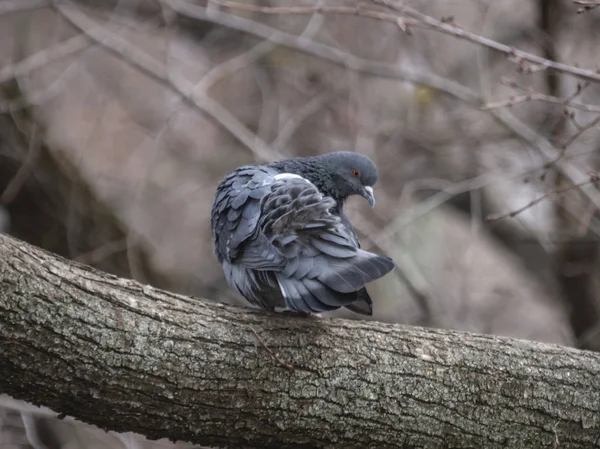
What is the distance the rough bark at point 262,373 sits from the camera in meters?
2.42

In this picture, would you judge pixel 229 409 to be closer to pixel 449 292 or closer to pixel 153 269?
pixel 153 269

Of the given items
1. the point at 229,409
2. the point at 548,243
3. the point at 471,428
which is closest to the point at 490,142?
the point at 548,243

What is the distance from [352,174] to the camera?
3.91 metres

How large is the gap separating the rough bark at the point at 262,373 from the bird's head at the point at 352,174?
3.30ft

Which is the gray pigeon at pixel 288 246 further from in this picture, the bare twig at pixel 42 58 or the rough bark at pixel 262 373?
the bare twig at pixel 42 58

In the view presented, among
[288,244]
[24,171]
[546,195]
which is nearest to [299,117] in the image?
[24,171]

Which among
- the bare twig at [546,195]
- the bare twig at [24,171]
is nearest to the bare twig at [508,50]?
the bare twig at [546,195]

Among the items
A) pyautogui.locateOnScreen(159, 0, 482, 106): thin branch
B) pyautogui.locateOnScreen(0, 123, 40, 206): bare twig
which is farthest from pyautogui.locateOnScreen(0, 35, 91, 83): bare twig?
pyautogui.locateOnScreen(159, 0, 482, 106): thin branch

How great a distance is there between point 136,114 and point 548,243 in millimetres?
3861

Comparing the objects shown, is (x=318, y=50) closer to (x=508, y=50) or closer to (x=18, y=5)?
(x=18, y=5)

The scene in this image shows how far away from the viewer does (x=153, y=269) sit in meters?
5.64

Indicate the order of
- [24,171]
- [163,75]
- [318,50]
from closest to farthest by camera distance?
1. [24,171]
2. [163,75]
3. [318,50]

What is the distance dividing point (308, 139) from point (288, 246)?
13.1ft

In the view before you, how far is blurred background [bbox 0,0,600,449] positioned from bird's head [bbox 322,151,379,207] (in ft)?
4.64
